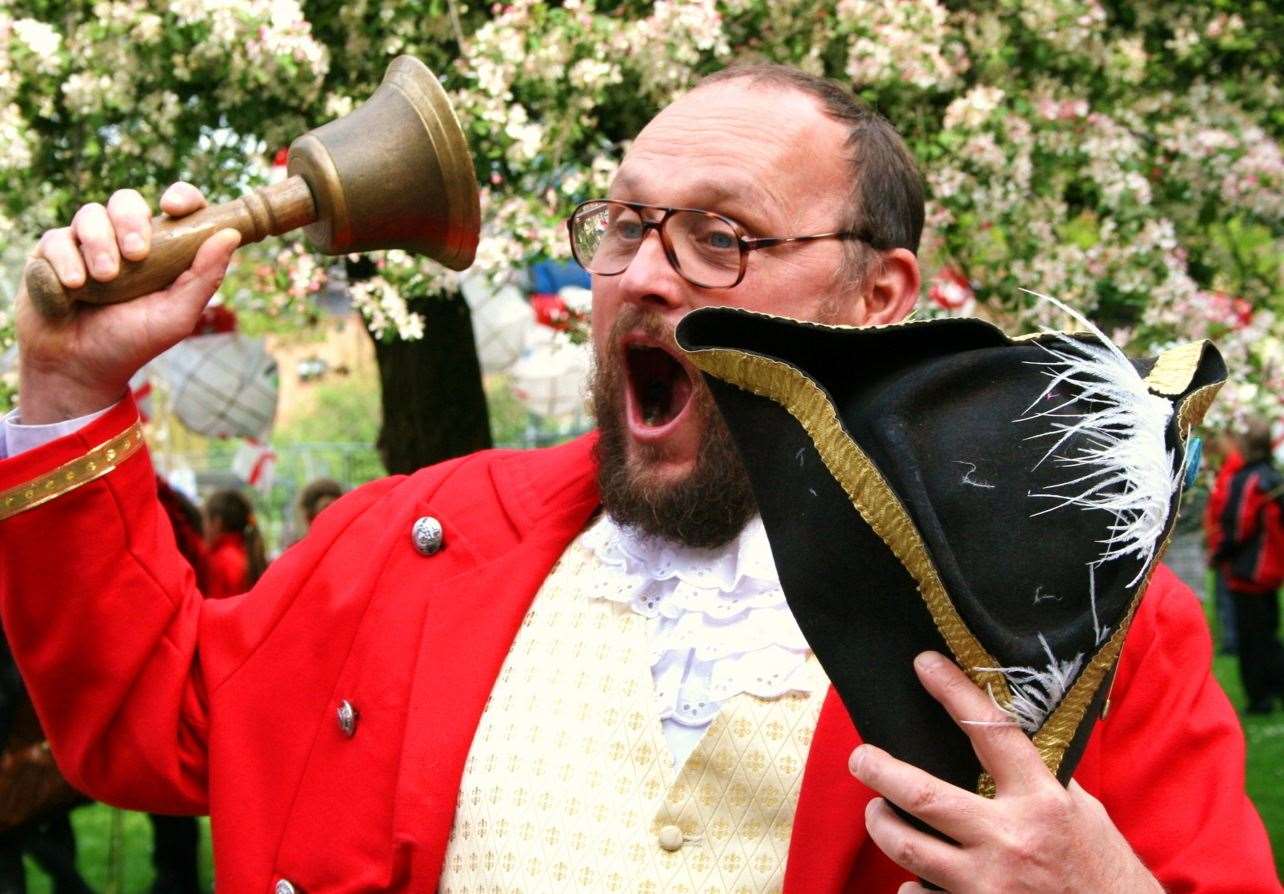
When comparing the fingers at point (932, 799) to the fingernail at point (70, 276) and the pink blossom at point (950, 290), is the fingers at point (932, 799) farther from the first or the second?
the pink blossom at point (950, 290)

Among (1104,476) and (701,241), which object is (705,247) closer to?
(701,241)

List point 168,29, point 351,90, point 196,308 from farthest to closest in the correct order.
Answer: point 351,90 → point 168,29 → point 196,308

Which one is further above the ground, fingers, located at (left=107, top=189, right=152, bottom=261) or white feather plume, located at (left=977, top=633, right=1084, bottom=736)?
fingers, located at (left=107, top=189, right=152, bottom=261)

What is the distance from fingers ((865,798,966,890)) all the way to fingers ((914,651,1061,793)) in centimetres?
8

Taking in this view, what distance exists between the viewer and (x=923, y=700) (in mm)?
1406

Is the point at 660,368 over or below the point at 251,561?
over

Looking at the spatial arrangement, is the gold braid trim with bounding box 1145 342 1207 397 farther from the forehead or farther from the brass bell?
the brass bell

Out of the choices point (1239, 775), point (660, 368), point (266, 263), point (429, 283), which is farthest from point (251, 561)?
point (1239, 775)

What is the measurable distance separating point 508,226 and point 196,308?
2.02m

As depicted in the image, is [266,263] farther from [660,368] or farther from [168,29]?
[660,368]

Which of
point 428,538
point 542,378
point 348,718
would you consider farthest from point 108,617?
point 542,378

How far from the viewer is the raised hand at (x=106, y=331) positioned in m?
1.74

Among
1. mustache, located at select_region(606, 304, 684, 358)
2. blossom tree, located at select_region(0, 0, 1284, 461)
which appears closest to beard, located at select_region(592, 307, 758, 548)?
mustache, located at select_region(606, 304, 684, 358)

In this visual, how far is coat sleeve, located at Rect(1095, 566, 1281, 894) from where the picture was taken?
1744 mm
